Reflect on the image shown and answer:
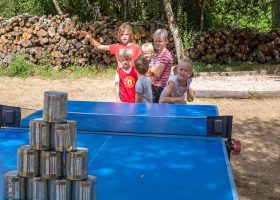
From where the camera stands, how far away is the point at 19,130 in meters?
3.81

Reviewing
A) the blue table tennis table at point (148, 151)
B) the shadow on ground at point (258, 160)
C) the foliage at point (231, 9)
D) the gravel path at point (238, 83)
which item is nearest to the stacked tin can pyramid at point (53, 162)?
the blue table tennis table at point (148, 151)

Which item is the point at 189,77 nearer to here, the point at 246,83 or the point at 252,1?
the point at 246,83

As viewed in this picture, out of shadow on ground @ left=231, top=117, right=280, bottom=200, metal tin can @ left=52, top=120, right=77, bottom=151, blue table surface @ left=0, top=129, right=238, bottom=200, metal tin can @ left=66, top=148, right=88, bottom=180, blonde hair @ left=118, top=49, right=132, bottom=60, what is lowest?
shadow on ground @ left=231, top=117, right=280, bottom=200

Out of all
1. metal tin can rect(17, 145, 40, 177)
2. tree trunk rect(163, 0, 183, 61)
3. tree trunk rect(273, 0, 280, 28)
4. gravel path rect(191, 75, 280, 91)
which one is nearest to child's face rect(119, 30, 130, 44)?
gravel path rect(191, 75, 280, 91)

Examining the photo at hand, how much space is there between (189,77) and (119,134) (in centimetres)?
181

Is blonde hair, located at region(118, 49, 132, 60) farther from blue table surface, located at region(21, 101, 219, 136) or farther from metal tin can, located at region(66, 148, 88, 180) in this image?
metal tin can, located at region(66, 148, 88, 180)

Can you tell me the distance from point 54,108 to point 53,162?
0.20 m

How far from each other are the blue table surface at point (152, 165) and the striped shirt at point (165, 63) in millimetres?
2100

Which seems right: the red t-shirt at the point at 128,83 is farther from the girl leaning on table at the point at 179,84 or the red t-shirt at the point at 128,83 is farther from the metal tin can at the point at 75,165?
the metal tin can at the point at 75,165

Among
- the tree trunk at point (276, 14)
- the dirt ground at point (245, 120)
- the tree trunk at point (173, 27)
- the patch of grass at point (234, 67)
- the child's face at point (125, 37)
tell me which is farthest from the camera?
the tree trunk at point (276, 14)

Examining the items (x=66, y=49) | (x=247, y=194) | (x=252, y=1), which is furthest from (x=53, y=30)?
(x=247, y=194)

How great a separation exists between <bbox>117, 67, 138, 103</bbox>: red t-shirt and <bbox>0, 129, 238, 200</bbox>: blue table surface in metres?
1.94

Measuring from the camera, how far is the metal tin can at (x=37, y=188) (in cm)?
185

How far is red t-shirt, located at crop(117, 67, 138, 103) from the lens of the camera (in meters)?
5.63
